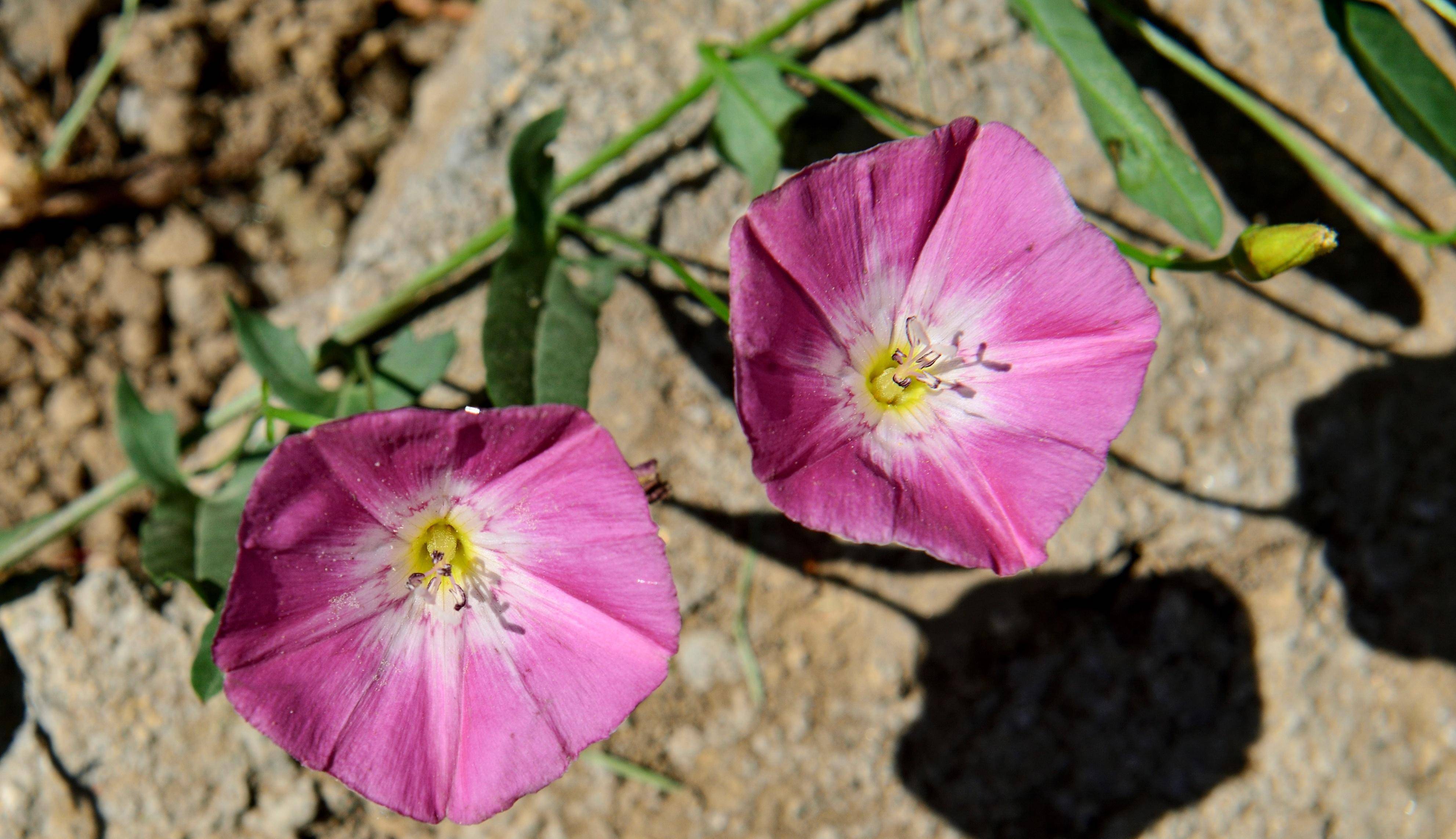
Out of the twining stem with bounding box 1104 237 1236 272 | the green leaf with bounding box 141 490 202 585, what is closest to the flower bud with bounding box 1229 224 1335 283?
the twining stem with bounding box 1104 237 1236 272

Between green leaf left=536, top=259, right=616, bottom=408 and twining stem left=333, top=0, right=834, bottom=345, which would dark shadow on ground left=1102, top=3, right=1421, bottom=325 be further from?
green leaf left=536, top=259, right=616, bottom=408

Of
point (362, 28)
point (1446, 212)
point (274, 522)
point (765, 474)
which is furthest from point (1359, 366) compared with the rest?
point (362, 28)

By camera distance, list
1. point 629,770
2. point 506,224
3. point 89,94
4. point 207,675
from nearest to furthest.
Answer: point 207,675 < point 506,224 < point 629,770 < point 89,94

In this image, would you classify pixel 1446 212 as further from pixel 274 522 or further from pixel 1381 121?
pixel 274 522

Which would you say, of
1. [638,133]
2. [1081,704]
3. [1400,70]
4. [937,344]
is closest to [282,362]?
[638,133]

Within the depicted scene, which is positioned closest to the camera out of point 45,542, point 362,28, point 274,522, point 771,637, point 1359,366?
point 274,522

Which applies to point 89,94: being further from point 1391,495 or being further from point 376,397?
point 1391,495
